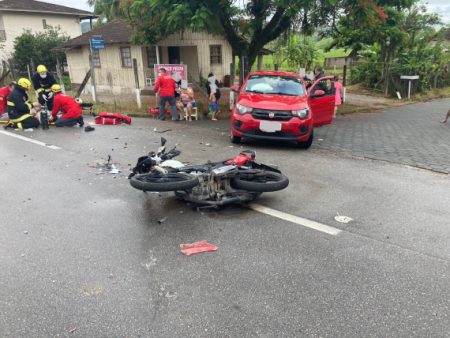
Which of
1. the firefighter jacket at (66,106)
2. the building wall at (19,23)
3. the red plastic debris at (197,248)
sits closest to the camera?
the red plastic debris at (197,248)

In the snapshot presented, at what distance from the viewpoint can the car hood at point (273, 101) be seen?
27.4ft

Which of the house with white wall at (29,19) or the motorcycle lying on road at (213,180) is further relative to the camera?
the house with white wall at (29,19)

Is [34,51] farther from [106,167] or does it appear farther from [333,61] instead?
[333,61]

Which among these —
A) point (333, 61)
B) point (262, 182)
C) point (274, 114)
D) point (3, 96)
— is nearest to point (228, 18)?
point (274, 114)

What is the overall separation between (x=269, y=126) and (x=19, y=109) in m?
7.30

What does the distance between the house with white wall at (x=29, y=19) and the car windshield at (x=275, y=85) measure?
26.1 meters

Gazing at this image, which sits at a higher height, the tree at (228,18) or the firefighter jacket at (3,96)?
the tree at (228,18)

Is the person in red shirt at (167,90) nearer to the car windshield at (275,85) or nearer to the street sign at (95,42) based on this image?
the car windshield at (275,85)

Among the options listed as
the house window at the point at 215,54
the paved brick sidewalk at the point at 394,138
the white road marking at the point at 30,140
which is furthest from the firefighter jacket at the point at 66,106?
the house window at the point at 215,54

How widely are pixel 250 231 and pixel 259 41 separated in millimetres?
11937

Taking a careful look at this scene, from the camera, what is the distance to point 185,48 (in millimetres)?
23141

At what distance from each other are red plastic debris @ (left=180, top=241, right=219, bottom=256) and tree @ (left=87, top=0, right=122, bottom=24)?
3734 centimetres

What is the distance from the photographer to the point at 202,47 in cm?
2194

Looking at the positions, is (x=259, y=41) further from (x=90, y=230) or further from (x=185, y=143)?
(x=90, y=230)
